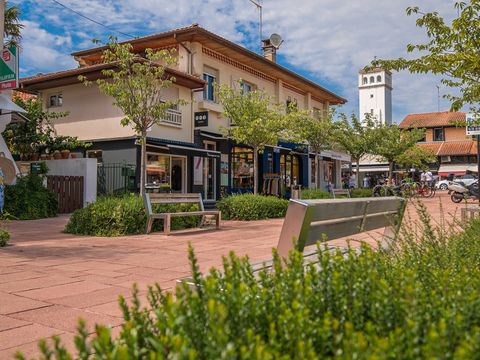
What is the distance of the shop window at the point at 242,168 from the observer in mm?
24016

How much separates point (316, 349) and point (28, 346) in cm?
228

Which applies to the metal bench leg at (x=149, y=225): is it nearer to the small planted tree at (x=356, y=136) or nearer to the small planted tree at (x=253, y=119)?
the small planted tree at (x=253, y=119)

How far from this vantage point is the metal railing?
17891mm

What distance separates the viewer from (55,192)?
52.0ft

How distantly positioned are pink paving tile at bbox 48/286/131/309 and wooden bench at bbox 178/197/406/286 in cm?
150

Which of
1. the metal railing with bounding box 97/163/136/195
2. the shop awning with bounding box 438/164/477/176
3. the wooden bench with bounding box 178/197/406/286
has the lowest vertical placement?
the wooden bench with bounding box 178/197/406/286

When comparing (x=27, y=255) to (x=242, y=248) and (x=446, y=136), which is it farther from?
(x=446, y=136)

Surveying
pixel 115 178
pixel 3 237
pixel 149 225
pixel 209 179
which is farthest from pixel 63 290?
pixel 209 179

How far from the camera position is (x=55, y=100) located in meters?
A: 21.3

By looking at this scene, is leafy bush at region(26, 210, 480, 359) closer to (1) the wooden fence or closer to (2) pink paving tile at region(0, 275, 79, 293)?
(2) pink paving tile at region(0, 275, 79, 293)

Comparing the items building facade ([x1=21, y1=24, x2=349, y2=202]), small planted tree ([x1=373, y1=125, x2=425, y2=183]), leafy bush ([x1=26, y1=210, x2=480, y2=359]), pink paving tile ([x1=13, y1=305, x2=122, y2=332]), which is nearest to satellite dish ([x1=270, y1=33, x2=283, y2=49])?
building facade ([x1=21, y1=24, x2=349, y2=202])

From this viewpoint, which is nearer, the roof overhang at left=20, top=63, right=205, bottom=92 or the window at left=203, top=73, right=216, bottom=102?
the roof overhang at left=20, top=63, right=205, bottom=92

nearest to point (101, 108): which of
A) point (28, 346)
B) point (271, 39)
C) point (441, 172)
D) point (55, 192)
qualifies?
point (55, 192)

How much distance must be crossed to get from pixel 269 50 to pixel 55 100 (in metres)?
13.1
